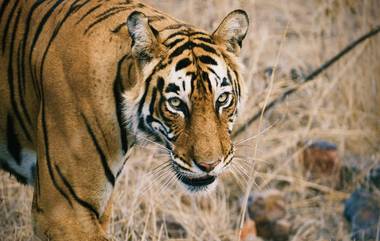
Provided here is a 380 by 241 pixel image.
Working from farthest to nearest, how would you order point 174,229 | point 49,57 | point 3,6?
point 174,229 < point 3,6 < point 49,57

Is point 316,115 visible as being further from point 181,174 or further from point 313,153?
point 181,174

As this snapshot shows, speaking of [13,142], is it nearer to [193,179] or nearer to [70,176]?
[70,176]

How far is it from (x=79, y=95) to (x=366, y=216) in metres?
2.90

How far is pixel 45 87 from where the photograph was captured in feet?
11.0

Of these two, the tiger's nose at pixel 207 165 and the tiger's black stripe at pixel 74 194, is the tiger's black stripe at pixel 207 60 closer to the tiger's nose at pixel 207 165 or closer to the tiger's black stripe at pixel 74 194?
the tiger's nose at pixel 207 165

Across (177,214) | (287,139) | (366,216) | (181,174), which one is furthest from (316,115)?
(181,174)

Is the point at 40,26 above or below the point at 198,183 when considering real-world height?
above

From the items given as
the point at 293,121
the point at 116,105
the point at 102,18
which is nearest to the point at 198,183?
the point at 116,105

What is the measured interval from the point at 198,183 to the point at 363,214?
2.53 metres

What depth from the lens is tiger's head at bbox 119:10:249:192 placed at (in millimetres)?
3191

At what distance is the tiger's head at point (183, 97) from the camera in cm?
319

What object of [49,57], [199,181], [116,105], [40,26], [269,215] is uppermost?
[40,26]

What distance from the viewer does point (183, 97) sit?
323 cm

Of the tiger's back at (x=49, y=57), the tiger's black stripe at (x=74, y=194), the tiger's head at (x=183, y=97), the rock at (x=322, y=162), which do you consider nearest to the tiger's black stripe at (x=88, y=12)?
the tiger's back at (x=49, y=57)
